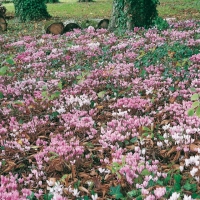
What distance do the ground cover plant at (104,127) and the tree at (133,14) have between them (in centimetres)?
405

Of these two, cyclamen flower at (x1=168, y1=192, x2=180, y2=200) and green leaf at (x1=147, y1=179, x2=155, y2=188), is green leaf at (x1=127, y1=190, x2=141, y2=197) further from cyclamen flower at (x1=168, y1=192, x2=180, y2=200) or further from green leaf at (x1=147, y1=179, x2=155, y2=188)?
cyclamen flower at (x1=168, y1=192, x2=180, y2=200)

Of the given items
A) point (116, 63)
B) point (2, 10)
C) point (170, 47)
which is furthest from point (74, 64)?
point (2, 10)

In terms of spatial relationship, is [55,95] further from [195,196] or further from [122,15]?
[122,15]

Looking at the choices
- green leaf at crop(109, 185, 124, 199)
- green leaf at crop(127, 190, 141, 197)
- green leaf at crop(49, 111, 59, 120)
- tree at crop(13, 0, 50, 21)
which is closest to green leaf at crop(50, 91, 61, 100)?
green leaf at crop(49, 111, 59, 120)

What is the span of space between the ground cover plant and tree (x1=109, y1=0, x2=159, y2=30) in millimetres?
4050

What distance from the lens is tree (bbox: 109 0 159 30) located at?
13.5 metres

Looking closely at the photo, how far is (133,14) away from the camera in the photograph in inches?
536

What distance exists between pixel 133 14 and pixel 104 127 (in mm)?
9171

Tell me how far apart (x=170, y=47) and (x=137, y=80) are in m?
2.92

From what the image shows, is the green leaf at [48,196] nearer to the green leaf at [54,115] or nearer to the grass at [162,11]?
the green leaf at [54,115]

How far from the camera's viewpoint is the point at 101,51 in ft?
34.5

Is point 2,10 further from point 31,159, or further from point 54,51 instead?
point 31,159

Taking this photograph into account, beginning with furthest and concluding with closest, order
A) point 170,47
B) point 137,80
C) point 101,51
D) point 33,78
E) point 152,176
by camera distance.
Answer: point 101,51
point 170,47
point 33,78
point 137,80
point 152,176

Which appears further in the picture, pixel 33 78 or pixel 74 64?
pixel 74 64
